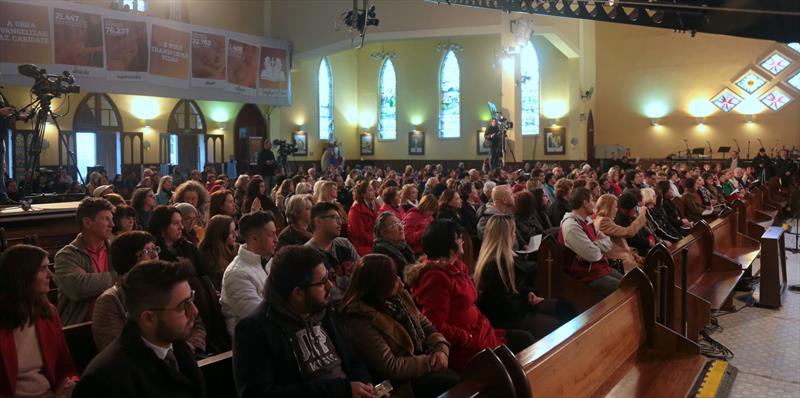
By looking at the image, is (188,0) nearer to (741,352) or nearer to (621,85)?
(621,85)

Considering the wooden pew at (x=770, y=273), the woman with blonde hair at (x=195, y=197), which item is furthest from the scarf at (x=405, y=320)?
the wooden pew at (x=770, y=273)

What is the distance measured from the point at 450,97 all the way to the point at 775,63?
37.2ft

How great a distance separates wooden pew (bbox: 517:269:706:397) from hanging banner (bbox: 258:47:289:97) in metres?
16.4

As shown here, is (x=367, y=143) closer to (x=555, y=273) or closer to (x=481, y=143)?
(x=481, y=143)

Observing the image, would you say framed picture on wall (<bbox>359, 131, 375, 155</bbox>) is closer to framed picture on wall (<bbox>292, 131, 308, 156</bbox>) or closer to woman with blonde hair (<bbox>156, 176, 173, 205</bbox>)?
framed picture on wall (<bbox>292, 131, 308, 156</bbox>)

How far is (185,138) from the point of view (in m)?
19.3

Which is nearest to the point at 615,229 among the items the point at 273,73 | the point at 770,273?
the point at 770,273

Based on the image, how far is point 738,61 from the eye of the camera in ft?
70.1

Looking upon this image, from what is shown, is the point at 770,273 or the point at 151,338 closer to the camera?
the point at 151,338

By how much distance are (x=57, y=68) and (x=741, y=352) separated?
1423 cm

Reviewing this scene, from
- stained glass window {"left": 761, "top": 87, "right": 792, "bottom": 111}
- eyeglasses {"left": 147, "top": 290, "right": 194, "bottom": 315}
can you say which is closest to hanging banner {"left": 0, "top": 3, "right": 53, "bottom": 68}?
eyeglasses {"left": 147, "top": 290, "right": 194, "bottom": 315}

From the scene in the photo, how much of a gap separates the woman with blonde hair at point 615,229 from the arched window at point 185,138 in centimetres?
1568

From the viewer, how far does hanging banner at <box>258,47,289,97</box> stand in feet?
61.5

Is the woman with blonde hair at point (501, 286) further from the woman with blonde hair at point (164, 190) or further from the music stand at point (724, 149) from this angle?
the music stand at point (724, 149)
